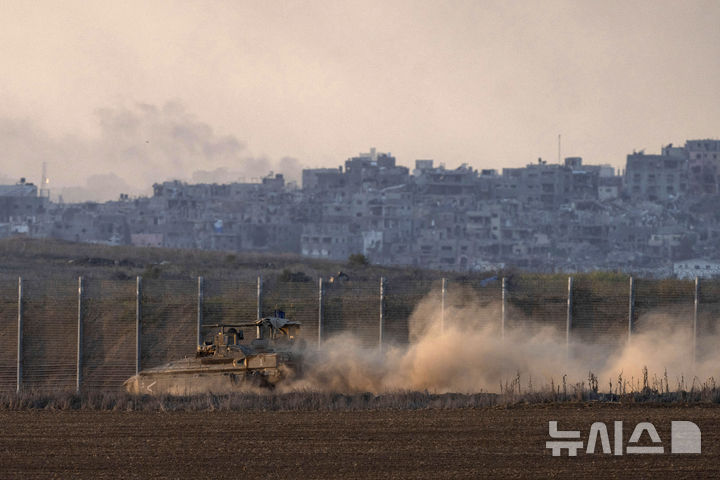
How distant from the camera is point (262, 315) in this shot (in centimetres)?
2897

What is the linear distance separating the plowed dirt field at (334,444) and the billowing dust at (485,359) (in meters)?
4.39

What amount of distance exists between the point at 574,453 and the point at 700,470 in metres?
1.95

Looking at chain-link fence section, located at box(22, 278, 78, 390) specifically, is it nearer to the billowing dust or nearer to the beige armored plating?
the beige armored plating

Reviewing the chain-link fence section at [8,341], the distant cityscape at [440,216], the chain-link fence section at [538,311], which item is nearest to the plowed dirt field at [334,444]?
the chain-link fence section at [8,341]

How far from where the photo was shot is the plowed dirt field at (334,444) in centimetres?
1683

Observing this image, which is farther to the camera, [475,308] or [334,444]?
[475,308]

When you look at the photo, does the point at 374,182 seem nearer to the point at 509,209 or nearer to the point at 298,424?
the point at 509,209

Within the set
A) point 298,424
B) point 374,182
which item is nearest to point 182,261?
point 298,424

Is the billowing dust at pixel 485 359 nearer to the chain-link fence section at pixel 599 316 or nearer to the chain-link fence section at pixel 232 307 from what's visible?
the chain-link fence section at pixel 599 316

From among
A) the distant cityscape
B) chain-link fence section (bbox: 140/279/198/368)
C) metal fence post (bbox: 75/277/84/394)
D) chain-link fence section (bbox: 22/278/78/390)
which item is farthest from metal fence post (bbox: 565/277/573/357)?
the distant cityscape

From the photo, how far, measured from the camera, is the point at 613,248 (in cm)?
16625

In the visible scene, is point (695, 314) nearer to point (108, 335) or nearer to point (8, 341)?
point (108, 335)

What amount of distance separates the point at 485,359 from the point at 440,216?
5818 inches

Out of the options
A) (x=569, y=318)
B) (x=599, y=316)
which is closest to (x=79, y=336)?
(x=569, y=318)
